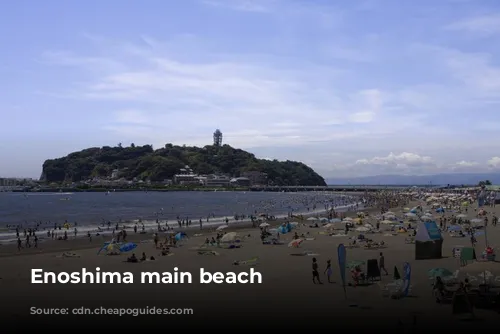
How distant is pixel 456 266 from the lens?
1909 centimetres

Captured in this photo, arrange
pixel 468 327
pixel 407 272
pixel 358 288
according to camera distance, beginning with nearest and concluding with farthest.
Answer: pixel 468 327
pixel 407 272
pixel 358 288

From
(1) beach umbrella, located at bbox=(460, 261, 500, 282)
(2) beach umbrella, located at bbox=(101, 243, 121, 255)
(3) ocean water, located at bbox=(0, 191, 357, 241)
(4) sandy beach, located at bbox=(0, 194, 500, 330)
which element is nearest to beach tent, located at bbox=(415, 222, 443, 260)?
(4) sandy beach, located at bbox=(0, 194, 500, 330)

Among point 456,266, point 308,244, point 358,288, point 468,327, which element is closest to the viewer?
point 468,327

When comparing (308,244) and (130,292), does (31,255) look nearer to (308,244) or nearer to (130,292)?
(130,292)

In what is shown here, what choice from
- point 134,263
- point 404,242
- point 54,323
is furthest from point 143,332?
point 404,242

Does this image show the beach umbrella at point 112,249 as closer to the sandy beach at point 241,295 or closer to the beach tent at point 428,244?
the sandy beach at point 241,295

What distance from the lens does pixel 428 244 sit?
21016 mm

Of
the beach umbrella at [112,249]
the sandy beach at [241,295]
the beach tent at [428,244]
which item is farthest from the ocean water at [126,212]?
the beach tent at [428,244]

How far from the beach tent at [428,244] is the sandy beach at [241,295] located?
0.44m

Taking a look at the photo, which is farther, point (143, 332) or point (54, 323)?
point (54, 323)

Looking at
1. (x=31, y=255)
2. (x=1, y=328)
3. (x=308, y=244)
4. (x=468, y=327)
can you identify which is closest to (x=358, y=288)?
(x=468, y=327)

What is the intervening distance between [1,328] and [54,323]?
1120 millimetres

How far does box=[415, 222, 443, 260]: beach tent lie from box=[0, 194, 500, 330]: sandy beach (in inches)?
17.4

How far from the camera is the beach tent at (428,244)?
20.8 meters
